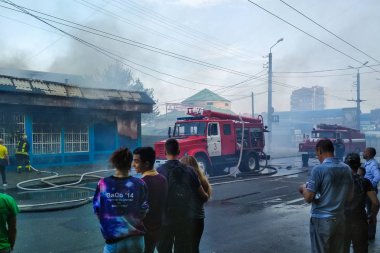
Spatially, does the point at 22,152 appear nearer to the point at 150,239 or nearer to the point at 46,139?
Answer: the point at 46,139

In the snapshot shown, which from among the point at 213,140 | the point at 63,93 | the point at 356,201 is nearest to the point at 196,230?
the point at 356,201

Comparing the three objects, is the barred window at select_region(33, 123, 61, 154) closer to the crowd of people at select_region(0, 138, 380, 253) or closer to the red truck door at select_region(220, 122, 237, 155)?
the red truck door at select_region(220, 122, 237, 155)

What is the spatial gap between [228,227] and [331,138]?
18.6 meters

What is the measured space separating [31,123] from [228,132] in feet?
30.6

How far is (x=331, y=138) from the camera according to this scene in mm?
23875

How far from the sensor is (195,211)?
13.5 ft

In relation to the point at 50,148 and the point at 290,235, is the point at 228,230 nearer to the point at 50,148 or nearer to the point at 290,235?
the point at 290,235

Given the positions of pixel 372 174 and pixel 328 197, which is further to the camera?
pixel 372 174

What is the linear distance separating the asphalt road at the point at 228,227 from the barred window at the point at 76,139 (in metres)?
9.81

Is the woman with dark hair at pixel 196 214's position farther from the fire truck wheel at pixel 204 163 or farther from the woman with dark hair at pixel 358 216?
the fire truck wheel at pixel 204 163

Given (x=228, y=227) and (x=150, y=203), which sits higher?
(x=150, y=203)


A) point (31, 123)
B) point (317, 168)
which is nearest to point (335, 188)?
point (317, 168)

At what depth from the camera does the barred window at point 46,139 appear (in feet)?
57.7

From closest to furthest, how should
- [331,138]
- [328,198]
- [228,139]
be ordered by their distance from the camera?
[328,198], [228,139], [331,138]
